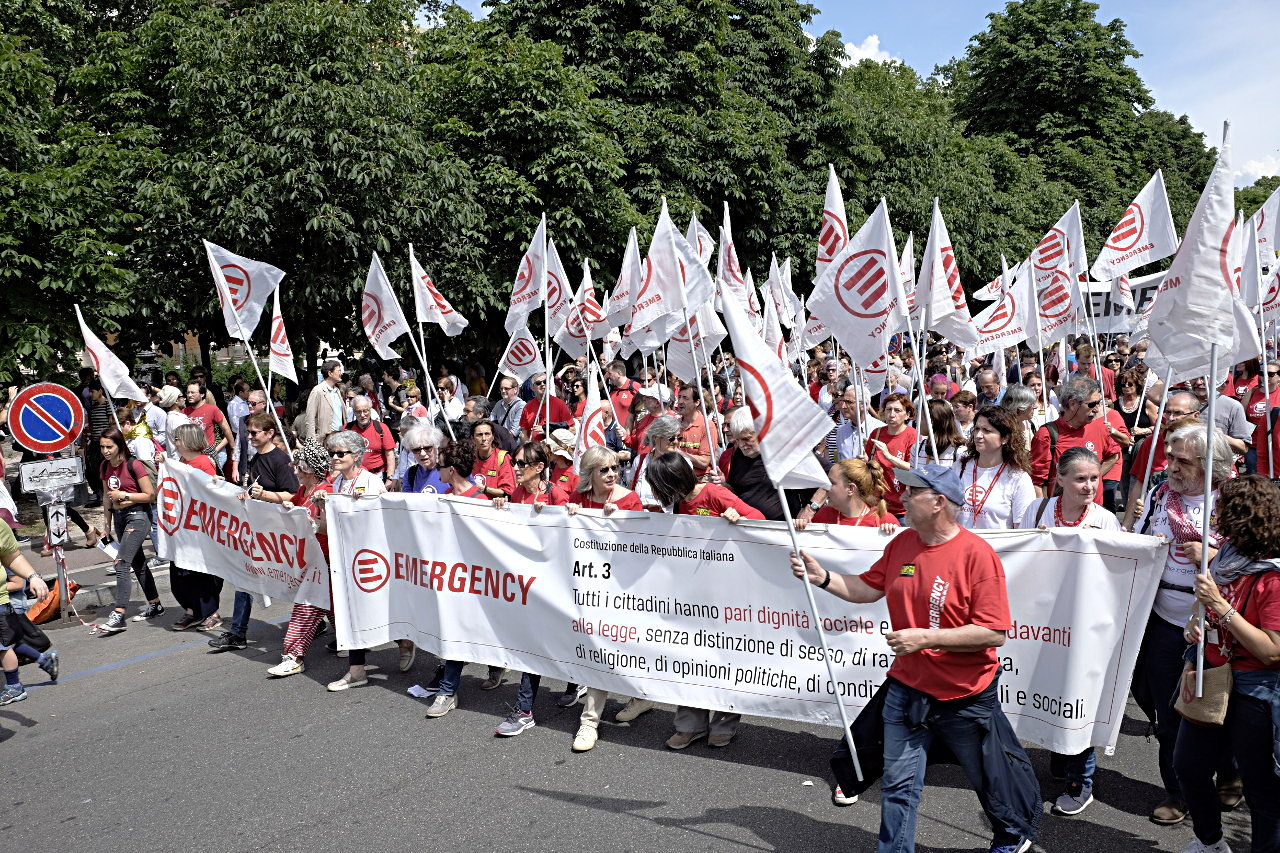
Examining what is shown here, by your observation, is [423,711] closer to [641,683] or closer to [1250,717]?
[641,683]

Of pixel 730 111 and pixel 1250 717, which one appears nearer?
pixel 1250 717

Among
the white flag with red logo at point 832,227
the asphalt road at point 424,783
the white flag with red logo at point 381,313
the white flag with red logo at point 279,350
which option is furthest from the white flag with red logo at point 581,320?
the asphalt road at point 424,783

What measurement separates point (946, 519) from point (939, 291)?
6045 millimetres

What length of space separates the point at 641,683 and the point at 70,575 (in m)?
7.44

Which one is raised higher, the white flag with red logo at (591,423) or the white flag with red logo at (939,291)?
the white flag with red logo at (939,291)

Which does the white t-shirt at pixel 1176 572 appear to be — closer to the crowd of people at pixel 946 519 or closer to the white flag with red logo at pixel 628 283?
the crowd of people at pixel 946 519

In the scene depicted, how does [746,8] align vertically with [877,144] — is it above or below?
above

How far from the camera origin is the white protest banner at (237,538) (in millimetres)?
7086

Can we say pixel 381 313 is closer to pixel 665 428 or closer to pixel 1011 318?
pixel 665 428

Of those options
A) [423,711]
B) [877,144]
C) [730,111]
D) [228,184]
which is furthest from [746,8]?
[423,711]

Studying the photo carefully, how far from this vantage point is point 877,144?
32406mm

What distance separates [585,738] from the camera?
547 cm

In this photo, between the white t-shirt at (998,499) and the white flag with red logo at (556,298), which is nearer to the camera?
the white t-shirt at (998,499)

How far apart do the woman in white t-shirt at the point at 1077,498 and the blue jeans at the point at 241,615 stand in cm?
564
